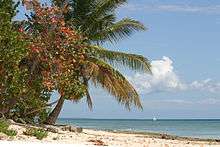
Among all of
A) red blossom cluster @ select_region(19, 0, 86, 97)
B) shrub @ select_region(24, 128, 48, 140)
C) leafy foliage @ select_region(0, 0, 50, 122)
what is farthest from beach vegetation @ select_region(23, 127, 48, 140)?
red blossom cluster @ select_region(19, 0, 86, 97)

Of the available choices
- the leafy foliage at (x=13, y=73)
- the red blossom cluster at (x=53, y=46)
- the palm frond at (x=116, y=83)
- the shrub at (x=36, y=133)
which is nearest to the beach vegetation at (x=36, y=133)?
the shrub at (x=36, y=133)

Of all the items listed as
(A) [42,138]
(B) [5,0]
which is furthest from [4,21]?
(A) [42,138]

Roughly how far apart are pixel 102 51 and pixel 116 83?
164 cm

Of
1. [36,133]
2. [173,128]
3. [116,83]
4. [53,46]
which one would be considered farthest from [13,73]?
[173,128]

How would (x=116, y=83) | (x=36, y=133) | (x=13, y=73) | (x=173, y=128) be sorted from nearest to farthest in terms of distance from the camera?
1. (x=36, y=133)
2. (x=13, y=73)
3. (x=116, y=83)
4. (x=173, y=128)

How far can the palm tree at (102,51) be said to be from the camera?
95.6 ft

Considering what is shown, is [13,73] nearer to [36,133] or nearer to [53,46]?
[53,46]

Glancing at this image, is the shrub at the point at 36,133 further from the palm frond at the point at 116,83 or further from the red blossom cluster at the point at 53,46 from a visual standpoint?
the palm frond at the point at 116,83

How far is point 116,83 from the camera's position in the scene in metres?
29.2

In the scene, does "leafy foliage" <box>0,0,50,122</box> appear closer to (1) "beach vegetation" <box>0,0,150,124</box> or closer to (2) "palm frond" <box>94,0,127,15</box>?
(1) "beach vegetation" <box>0,0,150,124</box>

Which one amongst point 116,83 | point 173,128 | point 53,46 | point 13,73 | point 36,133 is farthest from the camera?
point 173,128

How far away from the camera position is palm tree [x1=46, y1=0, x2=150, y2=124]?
1147 inches

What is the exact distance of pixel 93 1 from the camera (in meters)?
30.6

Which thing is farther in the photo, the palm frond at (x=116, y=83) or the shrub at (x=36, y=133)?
the palm frond at (x=116, y=83)
